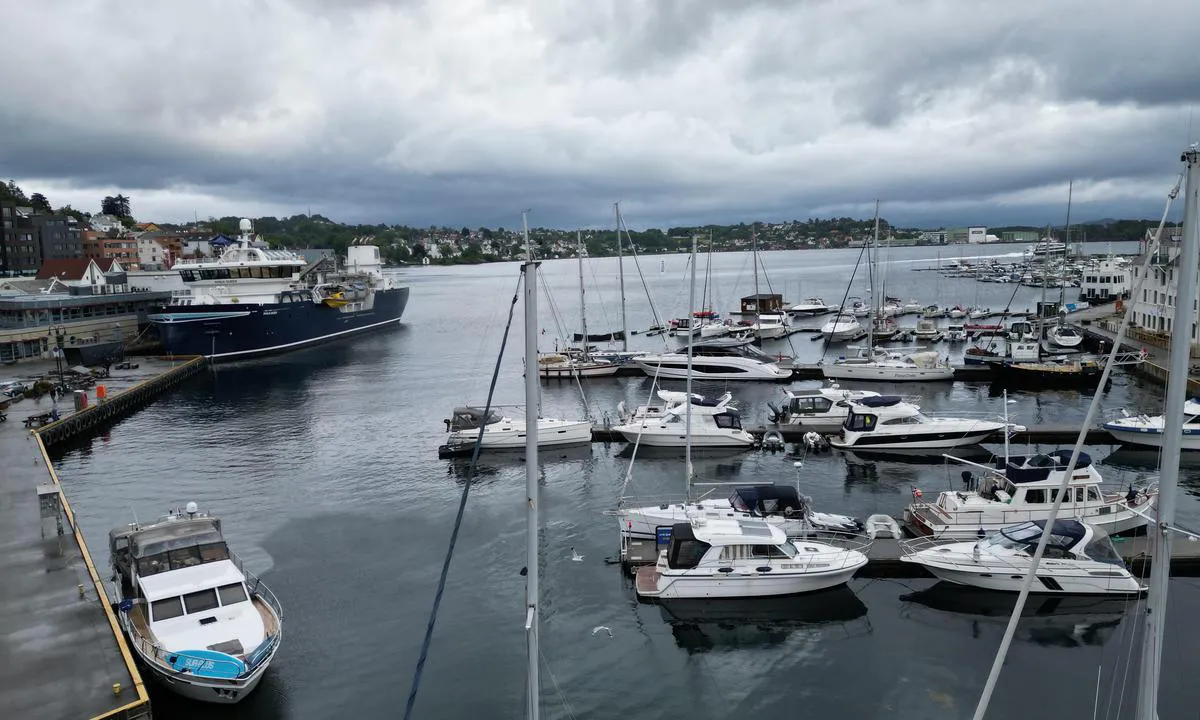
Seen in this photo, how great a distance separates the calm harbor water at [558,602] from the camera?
54.7 feet

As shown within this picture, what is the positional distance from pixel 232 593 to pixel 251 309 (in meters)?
57.3

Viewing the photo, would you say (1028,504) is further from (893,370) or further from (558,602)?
(893,370)

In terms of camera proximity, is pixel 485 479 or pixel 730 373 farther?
pixel 730 373

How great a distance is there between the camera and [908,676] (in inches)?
676

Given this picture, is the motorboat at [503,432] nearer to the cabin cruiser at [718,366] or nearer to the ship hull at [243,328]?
the cabin cruiser at [718,366]

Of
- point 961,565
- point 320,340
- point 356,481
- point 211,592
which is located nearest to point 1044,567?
point 961,565

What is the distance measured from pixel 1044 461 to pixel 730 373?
95.8 ft

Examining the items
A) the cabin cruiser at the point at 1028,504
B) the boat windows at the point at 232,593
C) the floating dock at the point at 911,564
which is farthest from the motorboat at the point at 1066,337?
the boat windows at the point at 232,593

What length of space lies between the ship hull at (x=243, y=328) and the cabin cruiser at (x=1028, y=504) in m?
61.0

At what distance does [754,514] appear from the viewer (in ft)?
76.0

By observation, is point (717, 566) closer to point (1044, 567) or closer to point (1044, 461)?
point (1044, 567)

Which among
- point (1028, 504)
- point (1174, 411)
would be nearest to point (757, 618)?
point (1028, 504)

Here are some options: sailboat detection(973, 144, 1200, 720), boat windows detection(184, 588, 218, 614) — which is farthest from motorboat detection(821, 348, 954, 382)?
sailboat detection(973, 144, 1200, 720)

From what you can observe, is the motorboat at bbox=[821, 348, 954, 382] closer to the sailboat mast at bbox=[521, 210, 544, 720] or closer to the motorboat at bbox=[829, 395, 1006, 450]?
the motorboat at bbox=[829, 395, 1006, 450]
